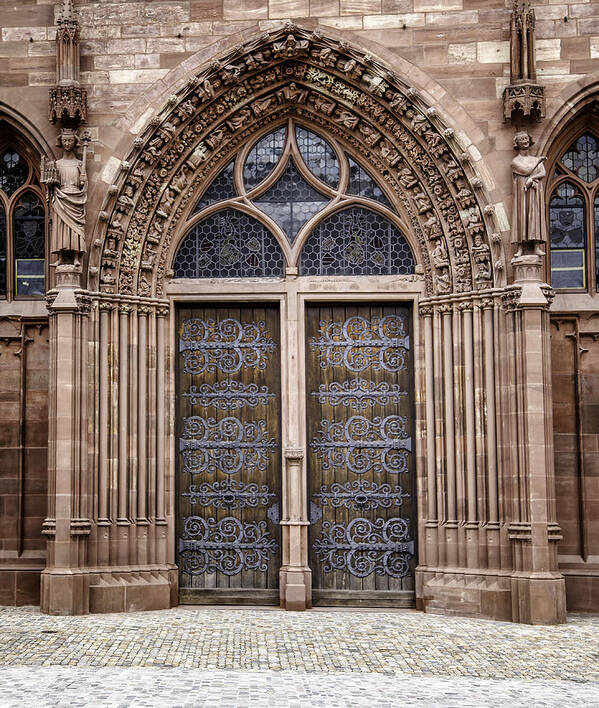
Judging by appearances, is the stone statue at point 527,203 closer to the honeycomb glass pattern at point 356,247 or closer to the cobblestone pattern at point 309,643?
the honeycomb glass pattern at point 356,247

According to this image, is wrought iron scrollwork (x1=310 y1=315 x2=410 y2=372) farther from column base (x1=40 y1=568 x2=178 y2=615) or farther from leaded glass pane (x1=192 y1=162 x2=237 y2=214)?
column base (x1=40 y1=568 x2=178 y2=615)

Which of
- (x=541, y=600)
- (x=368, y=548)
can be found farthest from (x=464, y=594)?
(x=368, y=548)

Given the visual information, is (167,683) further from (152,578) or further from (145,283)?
(145,283)

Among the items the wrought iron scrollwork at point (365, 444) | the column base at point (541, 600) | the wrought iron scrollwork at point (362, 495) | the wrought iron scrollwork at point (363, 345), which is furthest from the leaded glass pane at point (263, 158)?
the column base at point (541, 600)

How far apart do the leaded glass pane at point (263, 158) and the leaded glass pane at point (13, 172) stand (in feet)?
9.39

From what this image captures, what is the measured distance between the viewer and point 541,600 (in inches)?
476

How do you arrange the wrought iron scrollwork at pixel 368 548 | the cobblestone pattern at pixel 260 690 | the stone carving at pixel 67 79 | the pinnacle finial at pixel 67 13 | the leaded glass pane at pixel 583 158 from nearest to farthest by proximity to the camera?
1. the cobblestone pattern at pixel 260 690
2. the stone carving at pixel 67 79
3. the pinnacle finial at pixel 67 13
4. the wrought iron scrollwork at pixel 368 548
5. the leaded glass pane at pixel 583 158

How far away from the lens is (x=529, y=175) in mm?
12625

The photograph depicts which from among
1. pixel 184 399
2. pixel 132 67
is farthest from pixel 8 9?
pixel 184 399

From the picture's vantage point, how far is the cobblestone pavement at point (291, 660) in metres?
8.58

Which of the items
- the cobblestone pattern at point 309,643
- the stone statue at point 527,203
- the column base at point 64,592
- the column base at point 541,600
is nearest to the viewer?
the cobblestone pattern at point 309,643

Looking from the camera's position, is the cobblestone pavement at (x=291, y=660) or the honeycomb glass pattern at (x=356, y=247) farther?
the honeycomb glass pattern at (x=356, y=247)

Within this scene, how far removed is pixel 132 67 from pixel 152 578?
→ 6274 mm

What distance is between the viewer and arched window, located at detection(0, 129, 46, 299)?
45.4ft
